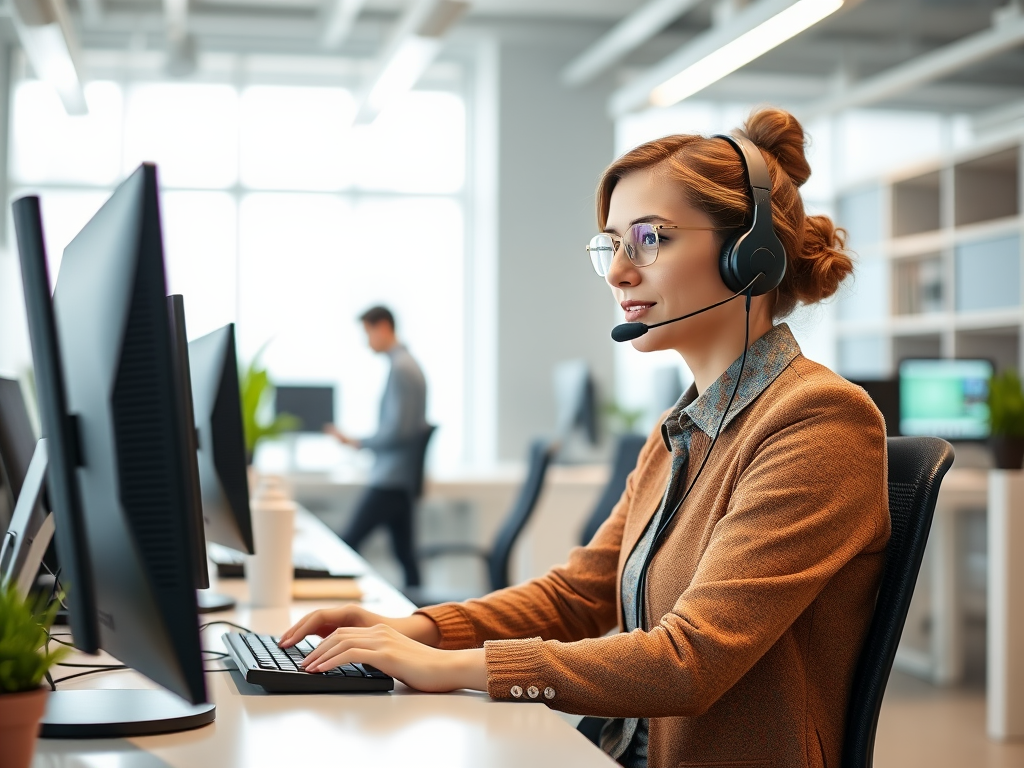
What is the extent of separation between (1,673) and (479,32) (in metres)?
6.67

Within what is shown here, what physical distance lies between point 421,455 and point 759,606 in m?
3.98

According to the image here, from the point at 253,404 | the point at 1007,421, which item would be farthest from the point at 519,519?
the point at 1007,421

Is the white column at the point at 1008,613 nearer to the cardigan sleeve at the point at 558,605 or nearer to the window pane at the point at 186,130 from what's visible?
the cardigan sleeve at the point at 558,605

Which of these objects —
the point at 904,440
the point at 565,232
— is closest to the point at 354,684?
the point at 904,440

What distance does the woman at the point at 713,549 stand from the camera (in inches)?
43.8

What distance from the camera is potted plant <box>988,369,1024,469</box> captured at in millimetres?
3533

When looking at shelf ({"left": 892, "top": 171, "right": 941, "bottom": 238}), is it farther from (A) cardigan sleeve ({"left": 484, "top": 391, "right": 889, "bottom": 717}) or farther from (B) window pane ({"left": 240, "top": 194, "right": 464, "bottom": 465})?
(A) cardigan sleeve ({"left": 484, "top": 391, "right": 889, "bottom": 717})

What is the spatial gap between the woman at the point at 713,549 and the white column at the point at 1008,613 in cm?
229

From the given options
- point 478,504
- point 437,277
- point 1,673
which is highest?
point 437,277

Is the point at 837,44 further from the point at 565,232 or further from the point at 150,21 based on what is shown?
the point at 150,21

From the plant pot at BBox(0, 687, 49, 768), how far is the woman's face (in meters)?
0.82

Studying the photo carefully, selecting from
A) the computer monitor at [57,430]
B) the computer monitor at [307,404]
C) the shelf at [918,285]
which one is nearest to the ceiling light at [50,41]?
the computer monitor at [307,404]

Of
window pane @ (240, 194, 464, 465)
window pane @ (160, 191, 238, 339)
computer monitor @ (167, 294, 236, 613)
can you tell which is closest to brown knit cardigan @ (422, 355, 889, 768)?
computer monitor @ (167, 294, 236, 613)

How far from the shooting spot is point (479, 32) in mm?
6980
